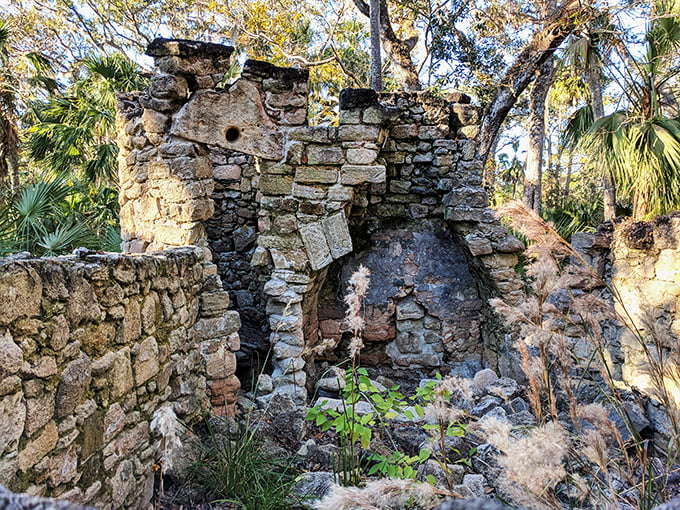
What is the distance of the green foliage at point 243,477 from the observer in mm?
2520

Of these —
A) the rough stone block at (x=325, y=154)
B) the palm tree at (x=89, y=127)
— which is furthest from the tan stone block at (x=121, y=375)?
the palm tree at (x=89, y=127)

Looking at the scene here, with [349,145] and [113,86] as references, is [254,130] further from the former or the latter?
[113,86]

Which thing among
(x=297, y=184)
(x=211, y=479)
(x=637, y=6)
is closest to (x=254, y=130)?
(x=297, y=184)

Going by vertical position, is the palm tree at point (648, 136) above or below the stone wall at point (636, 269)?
above

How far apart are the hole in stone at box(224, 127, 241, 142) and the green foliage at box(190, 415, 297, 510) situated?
8.90 ft

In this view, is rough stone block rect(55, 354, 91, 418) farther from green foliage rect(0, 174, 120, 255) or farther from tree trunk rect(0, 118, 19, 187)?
tree trunk rect(0, 118, 19, 187)

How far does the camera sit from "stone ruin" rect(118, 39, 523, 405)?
13.9 ft

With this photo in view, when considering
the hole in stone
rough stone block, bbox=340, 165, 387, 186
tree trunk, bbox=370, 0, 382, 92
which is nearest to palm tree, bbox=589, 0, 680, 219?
rough stone block, bbox=340, 165, 387, 186

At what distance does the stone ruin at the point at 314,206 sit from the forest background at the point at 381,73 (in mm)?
1015

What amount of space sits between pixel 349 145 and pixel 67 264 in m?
3.14

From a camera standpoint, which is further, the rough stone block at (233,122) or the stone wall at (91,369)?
the rough stone block at (233,122)

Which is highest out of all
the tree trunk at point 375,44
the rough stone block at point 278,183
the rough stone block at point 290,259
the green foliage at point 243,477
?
the tree trunk at point 375,44

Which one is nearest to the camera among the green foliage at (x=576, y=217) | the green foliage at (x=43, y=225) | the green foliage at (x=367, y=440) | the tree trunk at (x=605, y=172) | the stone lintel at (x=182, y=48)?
the green foliage at (x=367, y=440)

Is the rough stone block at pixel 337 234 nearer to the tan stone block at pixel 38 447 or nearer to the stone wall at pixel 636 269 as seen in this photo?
the stone wall at pixel 636 269
